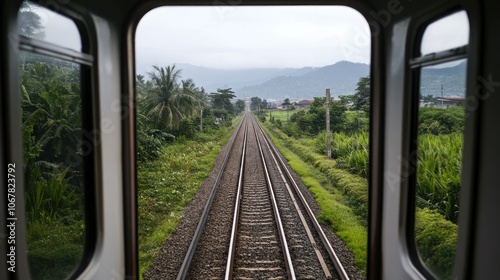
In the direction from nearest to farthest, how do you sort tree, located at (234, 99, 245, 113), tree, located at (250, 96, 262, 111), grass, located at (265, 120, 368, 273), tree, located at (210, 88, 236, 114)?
grass, located at (265, 120, 368, 273) < tree, located at (210, 88, 236, 114) < tree, located at (234, 99, 245, 113) < tree, located at (250, 96, 262, 111)

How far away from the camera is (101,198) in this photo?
2.25 meters

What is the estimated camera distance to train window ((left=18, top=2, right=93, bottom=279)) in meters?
1.94

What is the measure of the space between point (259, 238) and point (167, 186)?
3.60 metres

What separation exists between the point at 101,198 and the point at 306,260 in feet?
7.54

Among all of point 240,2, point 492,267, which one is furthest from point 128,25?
point 492,267

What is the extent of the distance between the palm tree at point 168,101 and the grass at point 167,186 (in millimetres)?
786

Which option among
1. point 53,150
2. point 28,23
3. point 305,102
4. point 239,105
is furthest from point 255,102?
point 28,23

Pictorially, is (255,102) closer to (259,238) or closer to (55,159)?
(259,238)

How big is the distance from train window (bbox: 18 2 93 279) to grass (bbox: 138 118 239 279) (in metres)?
1.32

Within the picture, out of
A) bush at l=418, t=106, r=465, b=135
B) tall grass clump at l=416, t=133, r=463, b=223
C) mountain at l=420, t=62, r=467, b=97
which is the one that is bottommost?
tall grass clump at l=416, t=133, r=463, b=223

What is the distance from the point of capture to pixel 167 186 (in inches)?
298

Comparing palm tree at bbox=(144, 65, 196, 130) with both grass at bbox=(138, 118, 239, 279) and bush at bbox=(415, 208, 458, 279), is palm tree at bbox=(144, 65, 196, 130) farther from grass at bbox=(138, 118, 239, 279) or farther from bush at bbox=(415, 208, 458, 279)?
bush at bbox=(415, 208, 458, 279)

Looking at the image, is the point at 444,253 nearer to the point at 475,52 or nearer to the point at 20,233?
the point at 475,52

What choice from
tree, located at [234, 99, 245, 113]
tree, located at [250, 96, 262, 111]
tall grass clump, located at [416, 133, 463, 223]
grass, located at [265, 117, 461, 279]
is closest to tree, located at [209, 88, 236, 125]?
tree, located at [234, 99, 245, 113]
